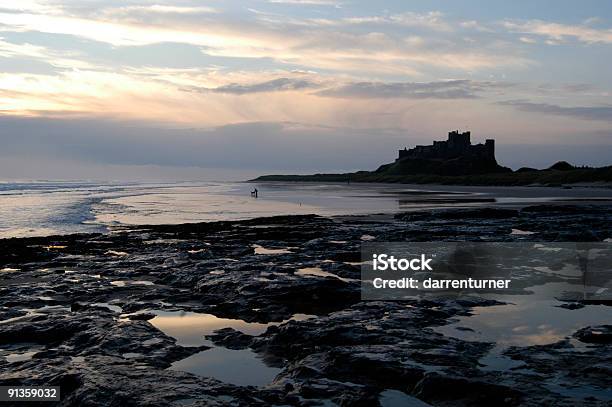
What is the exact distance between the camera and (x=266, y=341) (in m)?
8.25

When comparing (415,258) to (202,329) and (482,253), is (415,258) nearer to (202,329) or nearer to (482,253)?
(482,253)

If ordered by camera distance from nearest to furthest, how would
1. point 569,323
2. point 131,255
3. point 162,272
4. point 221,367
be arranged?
point 221,367
point 569,323
point 162,272
point 131,255

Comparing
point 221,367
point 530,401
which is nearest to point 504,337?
point 530,401

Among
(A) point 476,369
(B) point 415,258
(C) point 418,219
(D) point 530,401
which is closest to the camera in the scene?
(D) point 530,401

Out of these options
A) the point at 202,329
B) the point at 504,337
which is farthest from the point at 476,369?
the point at 202,329

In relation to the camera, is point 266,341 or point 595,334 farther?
point 266,341

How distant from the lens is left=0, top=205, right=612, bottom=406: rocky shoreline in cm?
612

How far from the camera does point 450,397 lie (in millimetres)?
6004

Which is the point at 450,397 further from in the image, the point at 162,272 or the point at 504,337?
the point at 162,272

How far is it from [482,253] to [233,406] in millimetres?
13078

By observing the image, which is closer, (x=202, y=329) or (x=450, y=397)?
(x=450, y=397)

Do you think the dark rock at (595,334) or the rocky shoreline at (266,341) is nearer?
the rocky shoreline at (266,341)

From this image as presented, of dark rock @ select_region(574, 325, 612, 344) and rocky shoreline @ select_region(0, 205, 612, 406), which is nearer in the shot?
rocky shoreline @ select_region(0, 205, 612, 406)

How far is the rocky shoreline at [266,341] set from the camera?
612cm
